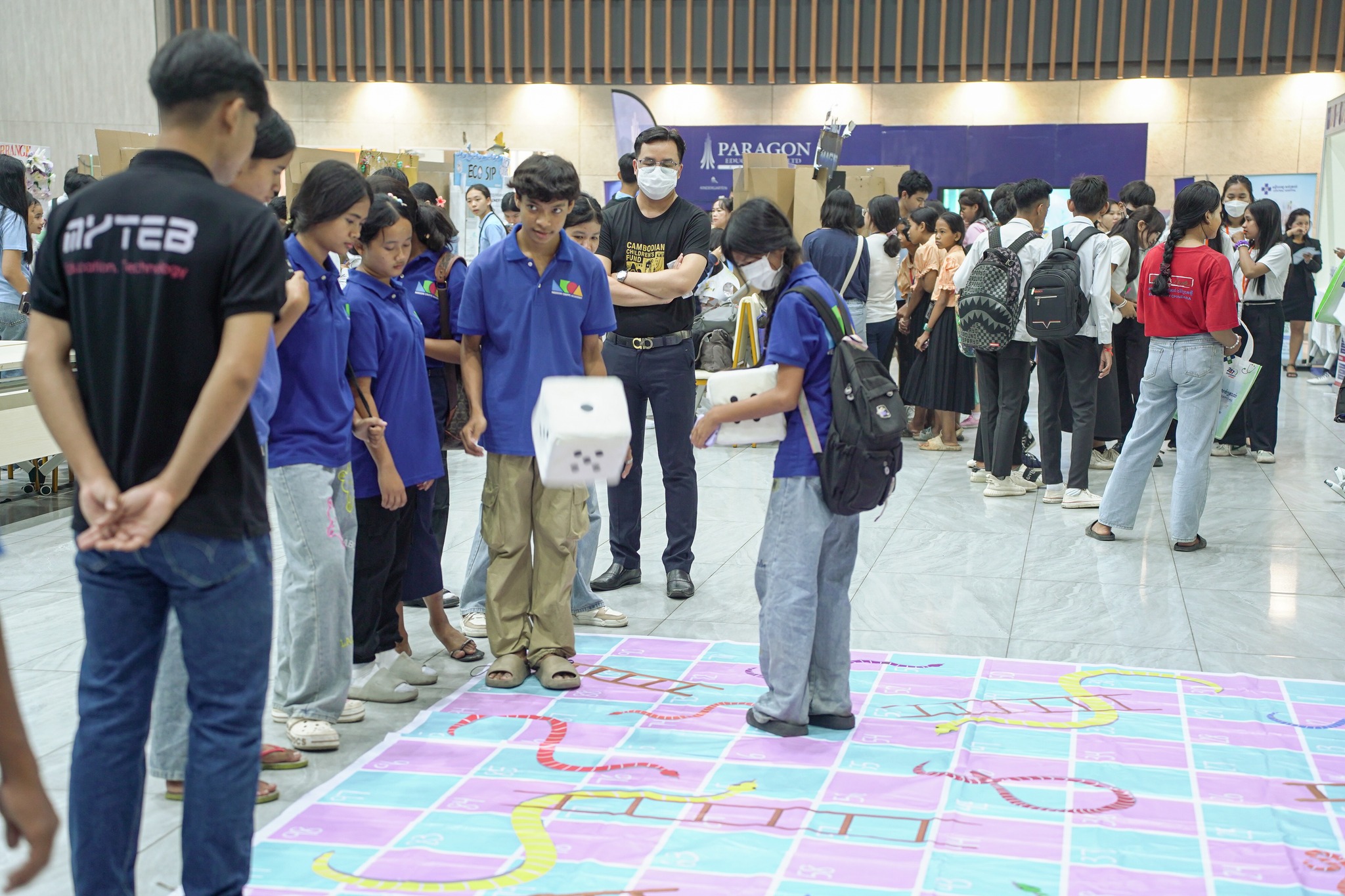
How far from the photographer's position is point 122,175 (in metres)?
1.82

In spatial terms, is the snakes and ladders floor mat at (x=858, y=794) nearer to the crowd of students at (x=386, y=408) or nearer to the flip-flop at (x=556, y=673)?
the flip-flop at (x=556, y=673)

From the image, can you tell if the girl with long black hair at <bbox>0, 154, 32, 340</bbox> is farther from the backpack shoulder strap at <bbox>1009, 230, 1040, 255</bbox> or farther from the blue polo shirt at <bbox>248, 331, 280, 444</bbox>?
the backpack shoulder strap at <bbox>1009, 230, 1040, 255</bbox>

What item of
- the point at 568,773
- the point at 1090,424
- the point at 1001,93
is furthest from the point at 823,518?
the point at 1001,93

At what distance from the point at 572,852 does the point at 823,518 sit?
1097mm

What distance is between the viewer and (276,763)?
3.01m

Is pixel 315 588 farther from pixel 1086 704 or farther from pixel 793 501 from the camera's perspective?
pixel 1086 704

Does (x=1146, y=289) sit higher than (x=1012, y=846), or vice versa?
(x=1146, y=289)

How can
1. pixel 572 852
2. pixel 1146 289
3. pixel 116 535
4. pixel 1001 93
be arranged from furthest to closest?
1. pixel 1001 93
2. pixel 1146 289
3. pixel 572 852
4. pixel 116 535

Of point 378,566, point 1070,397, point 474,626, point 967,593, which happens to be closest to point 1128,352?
point 1070,397

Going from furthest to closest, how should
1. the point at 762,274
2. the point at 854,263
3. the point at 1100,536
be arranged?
the point at 854,263, the point at 1100,536, the point at 762,274

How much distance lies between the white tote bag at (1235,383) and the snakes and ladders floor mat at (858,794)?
261 centimetres

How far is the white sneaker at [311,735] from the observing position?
312 centimetres

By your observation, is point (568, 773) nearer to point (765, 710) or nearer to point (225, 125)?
point (765, 710)

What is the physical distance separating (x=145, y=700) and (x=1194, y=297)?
447cm
